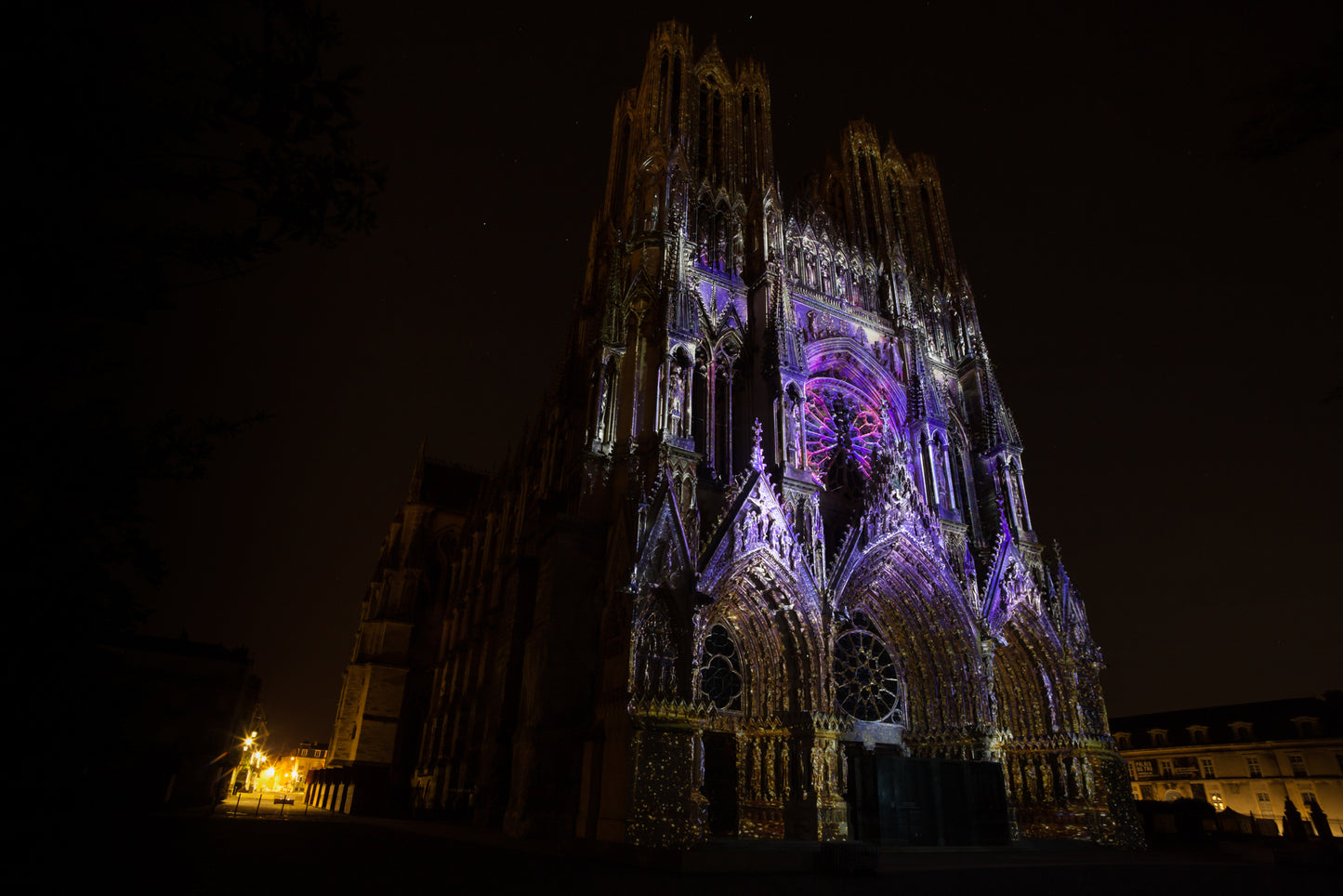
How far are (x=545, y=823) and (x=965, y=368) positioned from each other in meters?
23.6

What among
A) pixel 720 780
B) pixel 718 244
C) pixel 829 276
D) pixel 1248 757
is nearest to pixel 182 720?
pixel 720 780

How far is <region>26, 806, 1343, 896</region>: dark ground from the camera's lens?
727 centimetres

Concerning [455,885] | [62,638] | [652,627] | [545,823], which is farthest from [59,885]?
[545,823]

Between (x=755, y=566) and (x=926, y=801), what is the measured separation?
792 cm

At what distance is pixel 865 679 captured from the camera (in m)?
21.6

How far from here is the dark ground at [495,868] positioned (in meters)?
7.27

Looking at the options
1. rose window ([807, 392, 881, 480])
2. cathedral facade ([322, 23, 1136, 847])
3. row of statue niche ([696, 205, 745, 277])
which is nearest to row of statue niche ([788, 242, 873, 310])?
cathedral facade ([322, 23, 1136, 847])

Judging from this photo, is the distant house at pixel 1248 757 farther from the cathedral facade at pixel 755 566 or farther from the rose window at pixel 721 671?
the rose window at pixel 721 671

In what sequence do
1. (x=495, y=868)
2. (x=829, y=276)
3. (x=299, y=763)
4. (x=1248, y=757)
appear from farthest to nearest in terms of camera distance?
1. (x=299, y=763)
2. (x=1248, y=757)
3. (x=829, y=276)
4. (x=495, y=868)

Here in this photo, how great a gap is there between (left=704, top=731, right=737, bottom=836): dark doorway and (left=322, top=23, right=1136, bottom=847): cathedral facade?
6cm

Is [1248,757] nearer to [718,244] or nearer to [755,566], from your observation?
[755,566]

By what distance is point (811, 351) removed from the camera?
26188 millimetres

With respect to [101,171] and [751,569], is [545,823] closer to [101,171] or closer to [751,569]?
[751,569]

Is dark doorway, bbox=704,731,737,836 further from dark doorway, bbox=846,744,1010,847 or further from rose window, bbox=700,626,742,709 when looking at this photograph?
dark doorway, bbox=846,744,1010,847
